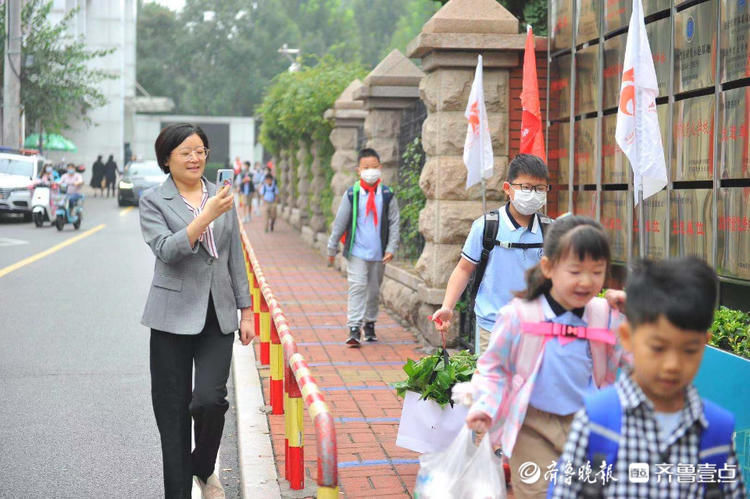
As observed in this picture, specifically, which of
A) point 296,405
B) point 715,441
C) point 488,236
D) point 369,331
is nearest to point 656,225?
point 488,236

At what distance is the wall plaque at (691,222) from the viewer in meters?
6.91

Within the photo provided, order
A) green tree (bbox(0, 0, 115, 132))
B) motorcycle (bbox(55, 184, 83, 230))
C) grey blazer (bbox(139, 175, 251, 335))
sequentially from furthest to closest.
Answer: green tree (bbox(0, 0, 115, 132)), motorcycle (bbox(55, 184, 83, 230)), grey blazer (bbox(139, 175, 251, 335))

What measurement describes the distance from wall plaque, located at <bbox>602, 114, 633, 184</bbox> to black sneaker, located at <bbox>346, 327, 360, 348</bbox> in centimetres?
275

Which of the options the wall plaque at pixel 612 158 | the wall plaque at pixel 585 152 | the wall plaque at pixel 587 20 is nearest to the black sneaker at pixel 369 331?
the wall plaque at pixel 585 152

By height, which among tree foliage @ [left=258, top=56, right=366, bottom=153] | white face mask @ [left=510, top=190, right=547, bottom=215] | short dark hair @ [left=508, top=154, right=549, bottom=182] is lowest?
white face mask @ [left=510, top=190, right=547, bottom=215]

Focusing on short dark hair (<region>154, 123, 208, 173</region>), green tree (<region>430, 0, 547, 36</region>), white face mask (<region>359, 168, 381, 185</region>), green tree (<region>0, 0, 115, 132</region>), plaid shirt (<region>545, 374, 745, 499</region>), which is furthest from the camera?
green tree (<region>0, 0, 115, 132</region>)

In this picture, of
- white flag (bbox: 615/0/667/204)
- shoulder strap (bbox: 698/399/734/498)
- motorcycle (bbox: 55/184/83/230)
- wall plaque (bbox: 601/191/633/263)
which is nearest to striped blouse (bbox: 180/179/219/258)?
white flag (bbox: 615/0/667/204)

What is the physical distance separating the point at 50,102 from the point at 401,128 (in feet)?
103

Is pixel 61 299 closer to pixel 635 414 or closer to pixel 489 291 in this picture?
pixel 489 291

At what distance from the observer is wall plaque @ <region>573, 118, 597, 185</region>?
342 inches

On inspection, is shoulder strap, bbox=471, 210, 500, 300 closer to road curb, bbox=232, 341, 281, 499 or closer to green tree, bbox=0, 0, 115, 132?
road curb, bbox=232, 341, 281, 499

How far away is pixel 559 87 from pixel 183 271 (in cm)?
545

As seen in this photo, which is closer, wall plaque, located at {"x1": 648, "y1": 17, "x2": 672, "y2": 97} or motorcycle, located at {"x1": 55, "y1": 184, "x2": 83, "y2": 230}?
wall plaque, located at {"x1": 648, "y1": 17, "x2": 672, "y2": 97}

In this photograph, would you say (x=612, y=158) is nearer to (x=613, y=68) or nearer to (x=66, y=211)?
(x=613, y=68)
